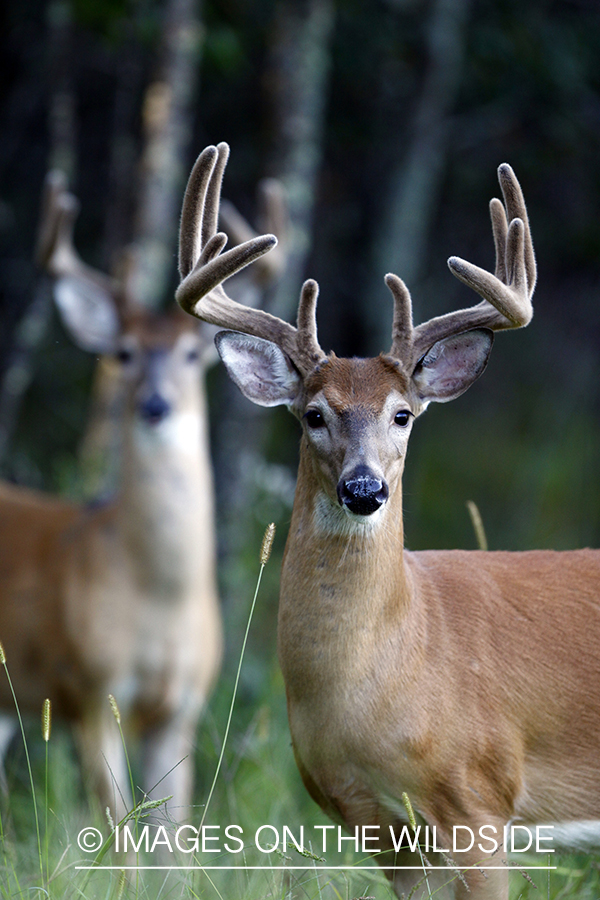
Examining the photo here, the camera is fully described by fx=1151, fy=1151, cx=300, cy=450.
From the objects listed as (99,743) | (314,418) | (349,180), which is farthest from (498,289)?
(349,180)

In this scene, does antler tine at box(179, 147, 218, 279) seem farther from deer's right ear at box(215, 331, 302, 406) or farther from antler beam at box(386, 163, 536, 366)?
antler beam at box(386, 163, 536, 366)

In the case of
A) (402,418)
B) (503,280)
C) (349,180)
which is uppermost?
(349,180)

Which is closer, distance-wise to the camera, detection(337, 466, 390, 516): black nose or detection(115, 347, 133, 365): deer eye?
detection(337, 466, 390, 516): black nose

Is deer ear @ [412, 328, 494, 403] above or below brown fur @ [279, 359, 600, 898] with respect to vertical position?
above

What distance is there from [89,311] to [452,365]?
132 inches

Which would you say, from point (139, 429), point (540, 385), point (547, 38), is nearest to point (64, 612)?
point (139, 429)

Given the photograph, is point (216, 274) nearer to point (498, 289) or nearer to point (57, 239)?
point (498, 289)

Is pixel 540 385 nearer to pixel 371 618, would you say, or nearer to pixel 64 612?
pixel 64 612

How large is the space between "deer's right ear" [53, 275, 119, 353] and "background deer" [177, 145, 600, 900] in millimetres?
2882

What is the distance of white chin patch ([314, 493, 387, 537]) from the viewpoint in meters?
3.25

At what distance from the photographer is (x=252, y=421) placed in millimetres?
6770

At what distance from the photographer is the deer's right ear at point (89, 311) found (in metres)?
6.30

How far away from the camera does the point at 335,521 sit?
3283 mm

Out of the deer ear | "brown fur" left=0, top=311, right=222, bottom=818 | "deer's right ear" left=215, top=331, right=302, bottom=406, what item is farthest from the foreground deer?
the deer ear
